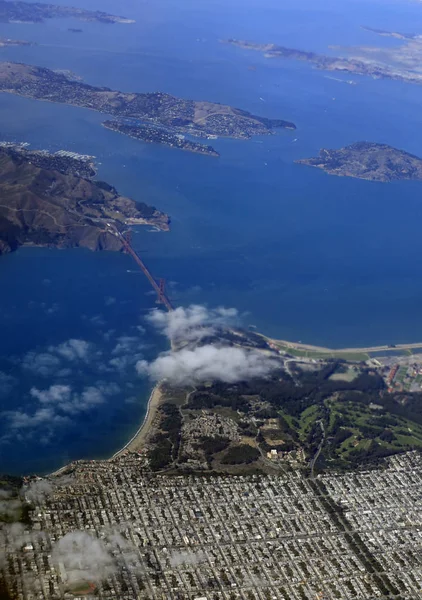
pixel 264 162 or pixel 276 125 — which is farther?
pixel 276 125

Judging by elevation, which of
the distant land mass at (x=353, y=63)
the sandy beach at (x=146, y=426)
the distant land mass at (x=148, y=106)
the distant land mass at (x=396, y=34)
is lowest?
the sandy beach at (x=146, y=426)

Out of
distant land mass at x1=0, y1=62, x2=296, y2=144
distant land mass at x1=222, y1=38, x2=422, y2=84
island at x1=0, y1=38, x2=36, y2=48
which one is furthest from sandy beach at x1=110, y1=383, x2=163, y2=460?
distant land mass at x1=222, y1=38, x2=422, y2=84

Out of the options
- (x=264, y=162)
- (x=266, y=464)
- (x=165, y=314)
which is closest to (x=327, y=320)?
(x=165, y=314)

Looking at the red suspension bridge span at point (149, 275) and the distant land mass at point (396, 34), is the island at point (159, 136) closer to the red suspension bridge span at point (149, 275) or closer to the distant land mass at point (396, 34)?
the red suspension bridge span at point (149, 275)

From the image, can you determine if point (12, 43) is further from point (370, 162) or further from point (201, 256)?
Result: point (201, 256)

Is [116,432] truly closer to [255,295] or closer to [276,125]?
[255,295]

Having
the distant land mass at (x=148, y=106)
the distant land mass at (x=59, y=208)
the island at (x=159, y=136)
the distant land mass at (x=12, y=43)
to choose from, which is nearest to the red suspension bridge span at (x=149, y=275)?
the distant land mass at (x=59, y=208)

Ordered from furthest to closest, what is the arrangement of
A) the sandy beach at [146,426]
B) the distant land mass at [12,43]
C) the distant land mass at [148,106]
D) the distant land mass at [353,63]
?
the distant land mass at [353,63]
the distant land mass at [12,43]
the distant land mass at [148,106]
the sandy beach at [146,426]

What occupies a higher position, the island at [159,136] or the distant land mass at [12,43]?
the distant land mass at [12,43]
